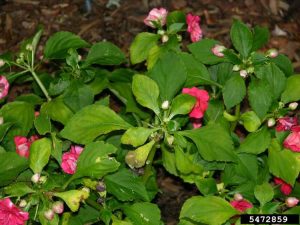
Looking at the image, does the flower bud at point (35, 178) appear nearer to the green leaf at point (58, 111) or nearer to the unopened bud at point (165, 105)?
the green leaf at point (58, 111)

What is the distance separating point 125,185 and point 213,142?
0.38 meters

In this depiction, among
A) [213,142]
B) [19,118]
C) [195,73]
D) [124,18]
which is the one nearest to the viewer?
[213,142]

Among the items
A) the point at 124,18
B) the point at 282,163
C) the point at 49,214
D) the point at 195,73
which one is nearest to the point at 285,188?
the point at 282,163

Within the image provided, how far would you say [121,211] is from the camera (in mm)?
2285

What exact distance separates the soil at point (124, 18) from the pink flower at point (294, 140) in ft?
5.47

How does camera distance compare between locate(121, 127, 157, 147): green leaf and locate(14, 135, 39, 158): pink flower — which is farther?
locate(14, 135, 39, 158): pink flower

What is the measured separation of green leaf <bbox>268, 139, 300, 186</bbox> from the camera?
204 centimetres

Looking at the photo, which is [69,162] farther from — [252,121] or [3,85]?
[252,121]

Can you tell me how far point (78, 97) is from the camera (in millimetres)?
2219

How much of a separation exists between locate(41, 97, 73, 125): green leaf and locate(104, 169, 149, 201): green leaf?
0.30 meters

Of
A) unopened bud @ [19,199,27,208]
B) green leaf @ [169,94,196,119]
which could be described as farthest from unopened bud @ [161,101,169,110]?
unopened bud @ [19,199,27,208]

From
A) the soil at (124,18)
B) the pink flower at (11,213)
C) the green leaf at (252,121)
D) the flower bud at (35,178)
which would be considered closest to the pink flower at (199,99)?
the green leaf at (252,121)

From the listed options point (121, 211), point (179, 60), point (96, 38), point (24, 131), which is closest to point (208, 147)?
point (179, 60)

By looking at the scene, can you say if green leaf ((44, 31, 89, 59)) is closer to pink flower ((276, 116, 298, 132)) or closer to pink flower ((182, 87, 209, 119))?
pink flower ((182, 87, 209, 119))
